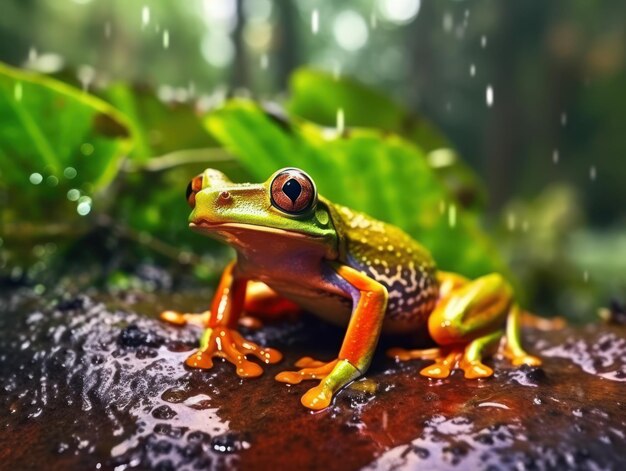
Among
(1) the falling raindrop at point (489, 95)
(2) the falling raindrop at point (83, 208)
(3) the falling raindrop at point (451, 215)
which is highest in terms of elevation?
(1) the falling raindrop at point (489, 95)

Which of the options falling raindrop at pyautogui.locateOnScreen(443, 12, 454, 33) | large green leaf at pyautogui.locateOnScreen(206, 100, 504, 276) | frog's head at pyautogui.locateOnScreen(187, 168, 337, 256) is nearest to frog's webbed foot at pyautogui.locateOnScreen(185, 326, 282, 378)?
frog's head at pyautogui.locateOnScreen(187, 168, 337, 256)

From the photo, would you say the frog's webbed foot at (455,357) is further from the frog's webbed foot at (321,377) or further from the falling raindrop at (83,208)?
the falling raindrop at (83,208)

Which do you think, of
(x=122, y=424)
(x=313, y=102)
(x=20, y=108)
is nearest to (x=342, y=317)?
(x=122, y=424)

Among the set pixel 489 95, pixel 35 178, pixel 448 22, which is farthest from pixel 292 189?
pixel 448 22

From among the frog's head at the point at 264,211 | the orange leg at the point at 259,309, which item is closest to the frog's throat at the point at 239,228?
the frog's head at the point at 264,211

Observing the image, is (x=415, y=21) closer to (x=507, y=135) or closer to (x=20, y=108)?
(x=507, y=135)
